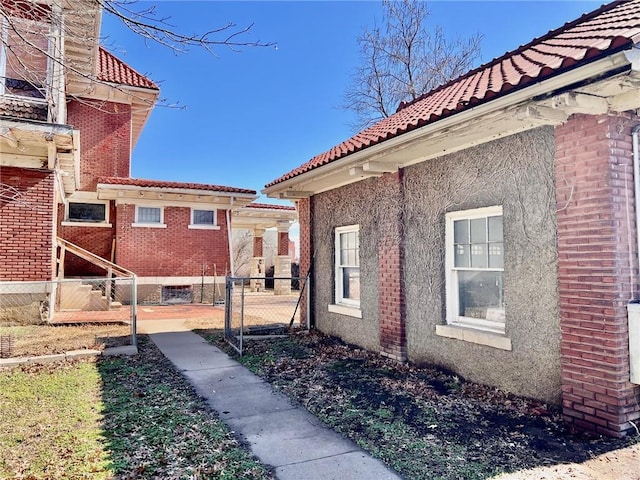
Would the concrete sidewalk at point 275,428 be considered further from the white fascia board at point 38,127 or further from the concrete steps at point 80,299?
the concrete steps at point 80,299

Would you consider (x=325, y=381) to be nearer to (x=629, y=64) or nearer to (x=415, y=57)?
(x=629, y=64)

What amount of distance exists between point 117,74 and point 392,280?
13.6 metres

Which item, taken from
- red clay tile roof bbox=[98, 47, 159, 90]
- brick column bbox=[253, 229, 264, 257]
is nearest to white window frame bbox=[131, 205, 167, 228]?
red clay tile roof bbox=[98, 47, 159, 90]

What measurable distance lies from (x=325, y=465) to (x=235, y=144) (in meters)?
25.3

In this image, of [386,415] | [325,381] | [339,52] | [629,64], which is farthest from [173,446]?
[339,52]

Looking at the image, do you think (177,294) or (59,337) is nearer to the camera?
(59,337)

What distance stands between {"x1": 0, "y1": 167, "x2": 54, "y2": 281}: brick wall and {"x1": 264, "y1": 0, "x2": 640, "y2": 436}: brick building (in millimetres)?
6418

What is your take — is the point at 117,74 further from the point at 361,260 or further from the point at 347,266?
the point at 361,260

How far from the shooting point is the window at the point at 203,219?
670 inches

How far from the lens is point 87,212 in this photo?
16.0 meters

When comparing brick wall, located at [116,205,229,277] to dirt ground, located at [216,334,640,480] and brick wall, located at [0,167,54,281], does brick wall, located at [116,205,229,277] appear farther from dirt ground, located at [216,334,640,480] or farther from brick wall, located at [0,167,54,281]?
dirt ground, located at [216,334,640,480]

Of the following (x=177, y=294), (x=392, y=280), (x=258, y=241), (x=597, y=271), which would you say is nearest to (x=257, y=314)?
(x=177, y=294)

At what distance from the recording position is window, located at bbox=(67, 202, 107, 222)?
15781mm

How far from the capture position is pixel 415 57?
1941cm
